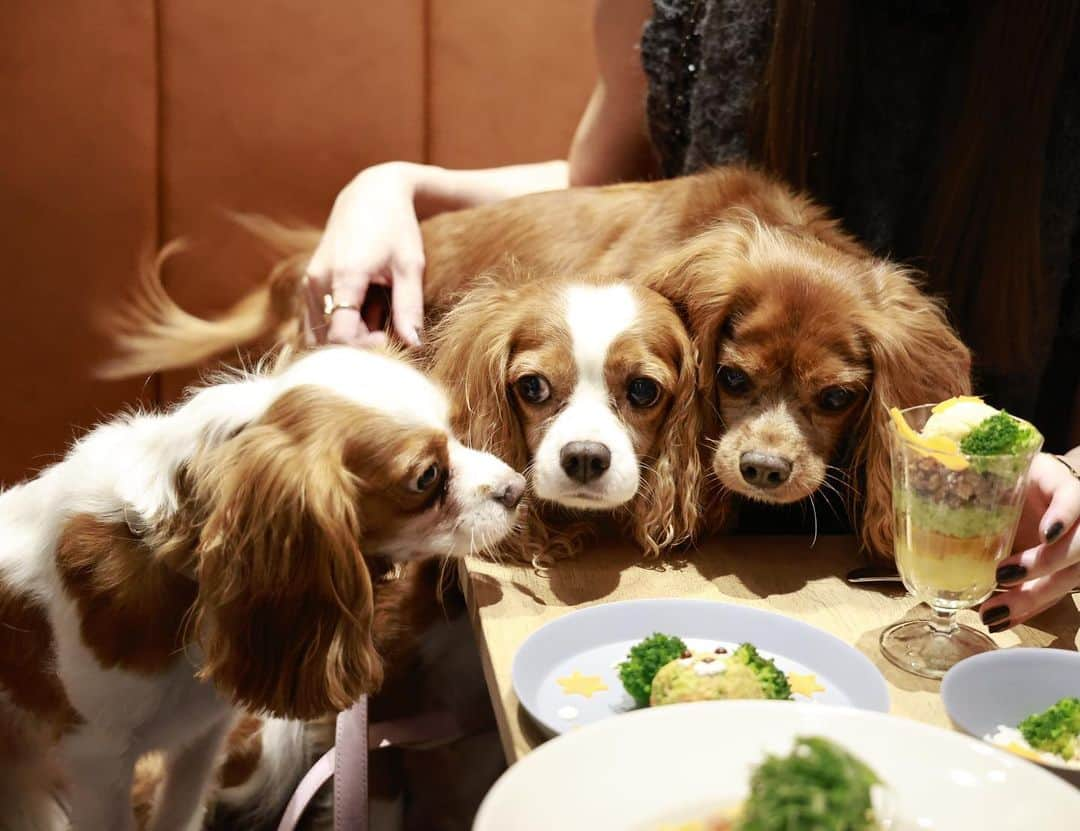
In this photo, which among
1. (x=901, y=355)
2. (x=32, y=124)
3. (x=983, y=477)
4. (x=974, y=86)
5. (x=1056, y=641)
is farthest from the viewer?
(x=32, y=124)

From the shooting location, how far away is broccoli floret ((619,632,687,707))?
2.97ft

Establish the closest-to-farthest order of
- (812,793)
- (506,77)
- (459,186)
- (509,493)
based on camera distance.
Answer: (812,793)
(509,493)
(459,186)
(506,77)

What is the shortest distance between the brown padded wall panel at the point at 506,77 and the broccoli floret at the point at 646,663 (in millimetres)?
1614

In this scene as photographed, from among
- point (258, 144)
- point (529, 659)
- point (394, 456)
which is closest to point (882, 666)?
point (529, 659)

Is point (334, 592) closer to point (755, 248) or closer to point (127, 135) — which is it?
point (755, 248)

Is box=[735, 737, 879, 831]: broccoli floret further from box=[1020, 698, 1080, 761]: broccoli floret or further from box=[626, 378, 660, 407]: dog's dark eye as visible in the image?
box=[626, 378, 660, 407]: dog's dark eye

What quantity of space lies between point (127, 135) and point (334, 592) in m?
1.56

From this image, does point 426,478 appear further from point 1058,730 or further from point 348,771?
point 1058,730

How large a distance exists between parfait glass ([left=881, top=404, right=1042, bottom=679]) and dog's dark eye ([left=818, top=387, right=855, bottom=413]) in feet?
0.57

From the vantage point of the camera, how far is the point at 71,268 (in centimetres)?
227

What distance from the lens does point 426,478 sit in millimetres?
1069

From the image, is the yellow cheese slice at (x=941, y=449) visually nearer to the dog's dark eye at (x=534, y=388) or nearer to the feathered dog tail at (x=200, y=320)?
the dog's dark eye at (x=534, y=388)

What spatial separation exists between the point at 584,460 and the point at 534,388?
0.39 ft

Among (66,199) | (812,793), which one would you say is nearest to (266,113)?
(66,199)
